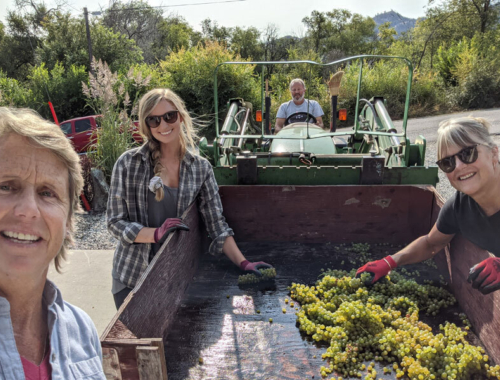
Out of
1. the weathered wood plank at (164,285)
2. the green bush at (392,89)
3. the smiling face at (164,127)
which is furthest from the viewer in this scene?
the green bush at (392,89)

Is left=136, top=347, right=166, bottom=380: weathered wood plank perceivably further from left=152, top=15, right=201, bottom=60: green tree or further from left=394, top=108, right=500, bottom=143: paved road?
left=152, top=15, right=201, bottom=60: green tree

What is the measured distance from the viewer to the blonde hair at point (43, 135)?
105cm

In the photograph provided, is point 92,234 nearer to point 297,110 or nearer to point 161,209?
point 297,110

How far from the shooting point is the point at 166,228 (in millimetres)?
2422

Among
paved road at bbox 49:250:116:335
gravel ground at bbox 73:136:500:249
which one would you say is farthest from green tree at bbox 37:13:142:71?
paved road at bbox 49:250:116:335

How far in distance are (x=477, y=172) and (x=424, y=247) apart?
0.77 meters

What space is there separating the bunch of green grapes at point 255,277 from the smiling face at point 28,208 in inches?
72.7

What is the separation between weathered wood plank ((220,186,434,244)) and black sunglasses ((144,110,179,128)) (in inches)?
38.2

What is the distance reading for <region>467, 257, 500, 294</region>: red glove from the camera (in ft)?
6.66

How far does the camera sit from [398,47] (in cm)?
3061

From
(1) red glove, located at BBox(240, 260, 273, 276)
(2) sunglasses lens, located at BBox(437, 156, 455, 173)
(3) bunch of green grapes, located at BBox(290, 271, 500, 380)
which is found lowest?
(3) bunch of green grapes, located at BBox(290, 271, 500, 380)

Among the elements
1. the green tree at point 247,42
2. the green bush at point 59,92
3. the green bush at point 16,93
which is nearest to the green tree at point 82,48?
the green bush at point 59,92

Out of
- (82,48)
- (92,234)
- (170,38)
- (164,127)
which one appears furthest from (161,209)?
(170,38)

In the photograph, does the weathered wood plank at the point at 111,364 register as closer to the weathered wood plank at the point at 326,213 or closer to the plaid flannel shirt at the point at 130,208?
the plaid flannel shirt at the point at 130,208
